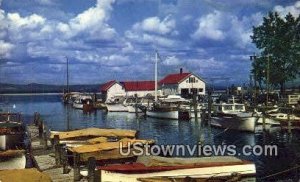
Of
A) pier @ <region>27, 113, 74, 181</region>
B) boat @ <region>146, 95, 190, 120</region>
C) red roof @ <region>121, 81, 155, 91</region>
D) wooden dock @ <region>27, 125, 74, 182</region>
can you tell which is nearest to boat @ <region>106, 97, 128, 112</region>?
red roof @ <region>121, 81, 155, 91</region>

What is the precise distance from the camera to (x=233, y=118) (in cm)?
6188

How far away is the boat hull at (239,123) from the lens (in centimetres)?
5962

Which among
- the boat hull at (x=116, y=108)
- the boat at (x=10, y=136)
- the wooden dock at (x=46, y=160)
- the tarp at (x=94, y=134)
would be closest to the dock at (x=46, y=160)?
the wooden dock at (x=46, y=160)

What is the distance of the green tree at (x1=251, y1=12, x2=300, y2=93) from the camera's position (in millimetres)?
80312

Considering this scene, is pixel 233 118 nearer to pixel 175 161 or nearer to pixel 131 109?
pixel 175 161

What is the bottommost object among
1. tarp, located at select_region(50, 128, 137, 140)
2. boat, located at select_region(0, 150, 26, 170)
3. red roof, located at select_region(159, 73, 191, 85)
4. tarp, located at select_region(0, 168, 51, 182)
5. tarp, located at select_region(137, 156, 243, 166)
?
boat, located at select_region(0, 150, 26, 170)

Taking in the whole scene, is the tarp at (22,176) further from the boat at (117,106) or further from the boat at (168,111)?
the boat at (117,106)

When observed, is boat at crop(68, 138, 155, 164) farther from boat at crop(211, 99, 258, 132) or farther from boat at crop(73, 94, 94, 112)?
boat at crop(73, 94, 94, 112)

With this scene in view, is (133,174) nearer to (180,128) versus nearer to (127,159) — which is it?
(127,159)

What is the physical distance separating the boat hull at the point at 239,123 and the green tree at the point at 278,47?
18737 mm

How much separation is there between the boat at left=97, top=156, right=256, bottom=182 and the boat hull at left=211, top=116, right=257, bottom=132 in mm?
31259

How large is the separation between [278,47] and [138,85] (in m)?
56.9

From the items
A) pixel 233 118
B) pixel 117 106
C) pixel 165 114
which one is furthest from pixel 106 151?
pixel 117 106

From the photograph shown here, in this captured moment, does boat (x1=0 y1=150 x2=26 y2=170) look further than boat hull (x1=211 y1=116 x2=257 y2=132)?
No
